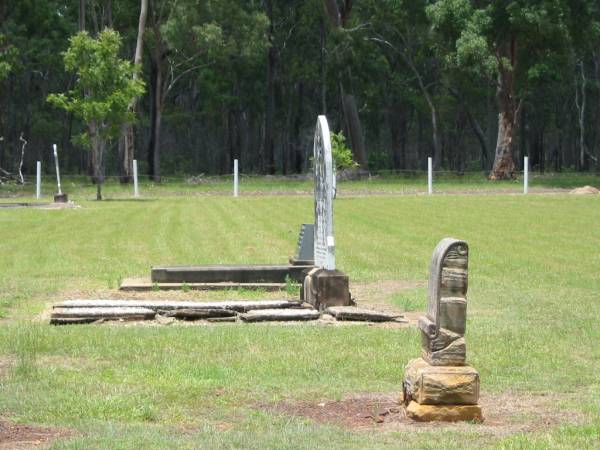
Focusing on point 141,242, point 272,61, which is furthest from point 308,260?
point 272,61

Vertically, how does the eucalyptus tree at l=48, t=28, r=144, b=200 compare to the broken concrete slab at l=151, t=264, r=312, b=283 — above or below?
above

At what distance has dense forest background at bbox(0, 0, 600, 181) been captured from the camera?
61.4 meters

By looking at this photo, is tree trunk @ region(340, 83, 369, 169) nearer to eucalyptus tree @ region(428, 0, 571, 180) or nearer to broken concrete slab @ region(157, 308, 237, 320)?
eucalyptus tree @ region(428, 0, 571, 180)

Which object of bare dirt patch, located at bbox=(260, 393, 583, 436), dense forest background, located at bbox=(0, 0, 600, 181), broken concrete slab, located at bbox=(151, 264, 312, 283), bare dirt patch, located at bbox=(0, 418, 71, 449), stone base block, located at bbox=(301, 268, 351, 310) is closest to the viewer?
bare dirt patch, located at bbox=(0, 418, 71, 449)

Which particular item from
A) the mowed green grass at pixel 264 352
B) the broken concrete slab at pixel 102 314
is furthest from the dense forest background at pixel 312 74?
the broken concrete slab at pixel 102 314

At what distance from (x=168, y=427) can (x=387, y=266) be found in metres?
13.4

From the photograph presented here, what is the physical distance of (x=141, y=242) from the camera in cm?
2598

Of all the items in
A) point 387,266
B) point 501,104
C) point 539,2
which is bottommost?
point 387,266

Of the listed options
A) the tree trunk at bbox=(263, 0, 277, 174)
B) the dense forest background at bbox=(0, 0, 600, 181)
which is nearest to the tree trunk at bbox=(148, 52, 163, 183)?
the dense forest background at bbox=(0, 0, 600, 181)

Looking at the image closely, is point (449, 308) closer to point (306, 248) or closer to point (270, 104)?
point (306, 248)

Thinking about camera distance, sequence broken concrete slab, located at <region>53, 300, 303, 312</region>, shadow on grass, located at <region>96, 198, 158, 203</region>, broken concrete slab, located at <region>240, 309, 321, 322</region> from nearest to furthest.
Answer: broken concrete slab, located at <region>240, 309, 321, 322</region>
broken concrete slab, located at <region>53, 300, 303, 312</region>
shadow on grass, located at <region>96, 198, 158, 203</region>

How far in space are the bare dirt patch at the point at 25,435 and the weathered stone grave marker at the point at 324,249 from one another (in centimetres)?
719

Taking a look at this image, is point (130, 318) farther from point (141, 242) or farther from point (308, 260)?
point (141, 242)

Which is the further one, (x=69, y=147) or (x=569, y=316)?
(x=69, y=147)
